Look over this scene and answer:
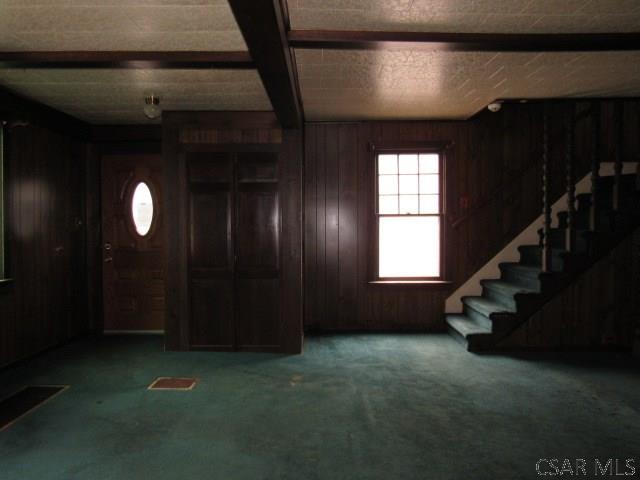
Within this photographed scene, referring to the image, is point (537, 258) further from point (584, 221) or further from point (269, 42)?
point (269, 42)

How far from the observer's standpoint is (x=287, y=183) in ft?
15.8

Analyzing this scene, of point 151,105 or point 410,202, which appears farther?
point 410,202

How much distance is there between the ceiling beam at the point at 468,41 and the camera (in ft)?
9.62

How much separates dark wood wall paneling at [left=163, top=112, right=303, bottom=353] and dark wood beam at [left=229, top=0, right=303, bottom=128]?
102 centimetres

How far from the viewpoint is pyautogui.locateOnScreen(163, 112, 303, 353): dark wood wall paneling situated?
480 centimetres

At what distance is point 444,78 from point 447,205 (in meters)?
2.01

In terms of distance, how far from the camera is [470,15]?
2740 mm

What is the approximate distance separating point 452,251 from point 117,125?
15.0 ft

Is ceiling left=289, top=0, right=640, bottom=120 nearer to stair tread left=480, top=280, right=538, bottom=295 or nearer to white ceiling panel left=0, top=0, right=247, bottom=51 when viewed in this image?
white ceiling panel left=0, top=0, right=247, bottom=51

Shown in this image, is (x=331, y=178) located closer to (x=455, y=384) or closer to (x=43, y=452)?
(x=455, y=384)

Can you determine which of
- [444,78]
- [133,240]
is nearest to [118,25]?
[444,78]

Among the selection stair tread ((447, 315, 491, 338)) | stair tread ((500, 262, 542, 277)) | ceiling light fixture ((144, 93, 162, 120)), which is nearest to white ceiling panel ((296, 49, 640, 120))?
ceiling light fixture ((144, 93, 162, 120))

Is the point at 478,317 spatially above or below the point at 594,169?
below

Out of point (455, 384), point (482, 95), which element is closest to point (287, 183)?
point (482, 95)
